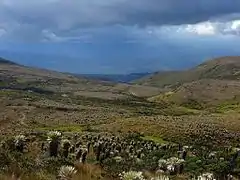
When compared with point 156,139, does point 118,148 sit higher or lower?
higher

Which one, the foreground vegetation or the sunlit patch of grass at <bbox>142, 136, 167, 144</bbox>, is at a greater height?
the foreground vegetation

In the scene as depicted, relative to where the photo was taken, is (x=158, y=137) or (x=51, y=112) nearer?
(x=158, y=137)

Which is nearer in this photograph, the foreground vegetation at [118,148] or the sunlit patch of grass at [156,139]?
the foreground vegetation at [118,148]

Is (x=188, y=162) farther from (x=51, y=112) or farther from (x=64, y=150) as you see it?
(x=51, y=112)

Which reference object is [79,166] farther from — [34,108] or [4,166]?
[34,108]

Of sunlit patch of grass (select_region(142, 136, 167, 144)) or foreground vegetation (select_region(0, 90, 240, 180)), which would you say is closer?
foreground vegetation (select_region(0, 90, 240, 180))

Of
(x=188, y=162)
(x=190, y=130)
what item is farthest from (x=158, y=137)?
(x=188, y=162)

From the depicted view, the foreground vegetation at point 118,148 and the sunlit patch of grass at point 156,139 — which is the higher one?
the foreground vegetation at point 118,148

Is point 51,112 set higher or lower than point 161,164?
lower

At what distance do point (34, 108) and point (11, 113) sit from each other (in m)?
18.6

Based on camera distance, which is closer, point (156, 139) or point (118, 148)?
point (118, 148)

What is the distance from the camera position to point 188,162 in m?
30.2

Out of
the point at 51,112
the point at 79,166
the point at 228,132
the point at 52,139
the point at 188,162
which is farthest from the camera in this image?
the point at 51,112

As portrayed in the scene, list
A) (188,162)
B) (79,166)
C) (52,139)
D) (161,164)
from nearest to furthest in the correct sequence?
(79,166) < (52,139) < (161,164) < (188,162)
